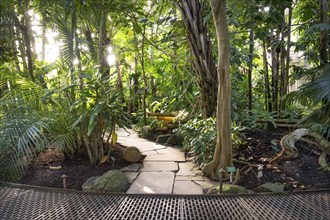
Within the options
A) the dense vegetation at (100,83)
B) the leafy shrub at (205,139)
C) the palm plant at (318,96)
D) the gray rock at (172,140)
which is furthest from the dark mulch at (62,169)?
the palm plant at (318,96)

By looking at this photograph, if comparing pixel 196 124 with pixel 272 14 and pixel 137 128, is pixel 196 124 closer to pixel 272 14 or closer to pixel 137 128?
pixel 272 14

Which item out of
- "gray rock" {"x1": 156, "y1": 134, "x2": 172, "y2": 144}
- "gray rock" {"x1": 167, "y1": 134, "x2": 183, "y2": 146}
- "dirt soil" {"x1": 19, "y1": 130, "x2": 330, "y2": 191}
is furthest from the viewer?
"gray rock" {"x1": 156, "y1": 134, "x2": 172, "y2": 144}

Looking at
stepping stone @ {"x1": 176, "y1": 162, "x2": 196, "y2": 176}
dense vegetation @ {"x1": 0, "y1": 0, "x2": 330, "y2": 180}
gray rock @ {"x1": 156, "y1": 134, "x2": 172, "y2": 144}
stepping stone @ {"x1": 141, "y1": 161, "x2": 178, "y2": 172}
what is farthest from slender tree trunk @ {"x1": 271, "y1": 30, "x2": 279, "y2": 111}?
stepping stone @ {"x1": 141, "y1": 161, "x2": 178, "y2": 172}

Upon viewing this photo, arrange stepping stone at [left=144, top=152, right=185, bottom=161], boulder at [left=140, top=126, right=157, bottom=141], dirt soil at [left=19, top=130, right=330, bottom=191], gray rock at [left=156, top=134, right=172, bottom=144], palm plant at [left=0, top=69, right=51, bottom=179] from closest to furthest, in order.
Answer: palm plant at [left=0, top=69, right=51, bottom=179] → dirt soil at [left=19, top=130, right=330, bottom=191] → stepping stone at [left=144, top=152, right=185, bottom=161] → gray rock at [left=156, top=134, right=172, bottom=144] → boulder at [left=140, top=126, right=157, bottom=141]

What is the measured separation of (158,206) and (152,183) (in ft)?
1.91

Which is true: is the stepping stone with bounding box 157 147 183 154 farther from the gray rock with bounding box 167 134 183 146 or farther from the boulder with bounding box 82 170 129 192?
the boulder with bounding box 82 170 129 192

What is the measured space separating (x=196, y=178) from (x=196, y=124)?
33.1 inches

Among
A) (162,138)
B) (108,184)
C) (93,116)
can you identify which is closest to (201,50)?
(162,138)

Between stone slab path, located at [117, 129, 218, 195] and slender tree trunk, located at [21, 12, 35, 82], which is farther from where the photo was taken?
slender tree trunk, located at [21, 12, 35, 82]

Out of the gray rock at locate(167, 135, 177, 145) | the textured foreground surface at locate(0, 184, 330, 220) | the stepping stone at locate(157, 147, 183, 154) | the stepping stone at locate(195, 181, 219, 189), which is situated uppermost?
the gray rock at locate(167, 135, 177, 145)

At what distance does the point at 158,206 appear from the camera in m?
1.76

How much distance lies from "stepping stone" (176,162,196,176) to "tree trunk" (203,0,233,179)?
23cm

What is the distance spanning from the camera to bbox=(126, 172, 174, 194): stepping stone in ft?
7.14

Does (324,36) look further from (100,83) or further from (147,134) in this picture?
(147,134)
